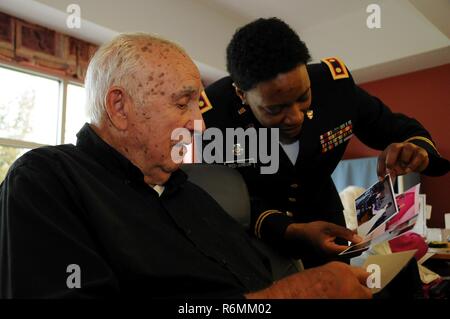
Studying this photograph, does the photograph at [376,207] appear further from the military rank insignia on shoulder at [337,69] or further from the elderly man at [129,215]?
the military rank insignia on shoulder at [337,69]

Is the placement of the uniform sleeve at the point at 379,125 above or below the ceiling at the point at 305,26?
below

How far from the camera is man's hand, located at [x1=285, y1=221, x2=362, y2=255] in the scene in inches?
43.1

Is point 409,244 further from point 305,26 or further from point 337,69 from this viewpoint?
point 305,26

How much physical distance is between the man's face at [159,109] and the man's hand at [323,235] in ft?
1.43

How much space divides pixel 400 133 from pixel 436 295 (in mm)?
573

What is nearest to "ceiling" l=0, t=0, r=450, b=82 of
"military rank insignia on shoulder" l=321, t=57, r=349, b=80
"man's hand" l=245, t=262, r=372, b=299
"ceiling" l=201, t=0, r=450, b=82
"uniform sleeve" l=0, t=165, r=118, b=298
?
"ceiling" l=201, t=0, r=450, b=82

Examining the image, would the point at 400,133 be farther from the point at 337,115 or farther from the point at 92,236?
the point at 92,236

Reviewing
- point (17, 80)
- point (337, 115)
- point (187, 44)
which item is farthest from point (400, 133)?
point (17, 80)

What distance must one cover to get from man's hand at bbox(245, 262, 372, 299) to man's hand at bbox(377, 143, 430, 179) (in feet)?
1.66

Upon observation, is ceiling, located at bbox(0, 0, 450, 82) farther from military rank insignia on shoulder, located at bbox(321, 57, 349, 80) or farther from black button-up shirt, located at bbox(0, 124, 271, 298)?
black button-up shirt, located at bbox(0, 124, 271, 298)

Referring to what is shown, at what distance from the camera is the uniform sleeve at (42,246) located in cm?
62

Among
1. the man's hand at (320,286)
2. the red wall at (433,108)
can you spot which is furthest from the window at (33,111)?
the red wall at (433,108)

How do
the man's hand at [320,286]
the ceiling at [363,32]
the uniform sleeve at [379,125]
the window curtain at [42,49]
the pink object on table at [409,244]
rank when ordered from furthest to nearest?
the ceiling at [363,32] → the window curtain at [42,49] → the pink object on table at [409,244] → the uniform sleeve at [379,125] → the man's hand at [320,286]

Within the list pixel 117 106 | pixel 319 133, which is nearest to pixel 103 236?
pixel 117 106
